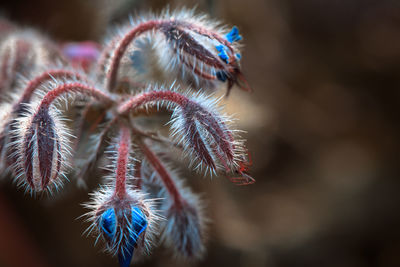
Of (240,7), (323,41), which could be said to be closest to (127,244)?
(240,7)

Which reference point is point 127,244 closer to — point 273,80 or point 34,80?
point 34,80

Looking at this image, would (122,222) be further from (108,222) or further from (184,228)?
(184,228)

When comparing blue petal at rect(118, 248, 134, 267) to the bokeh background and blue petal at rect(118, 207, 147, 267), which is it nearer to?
blue petal at rect(118, 207, 147, 267)

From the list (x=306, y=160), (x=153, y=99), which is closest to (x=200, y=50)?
(x=153, y=99)

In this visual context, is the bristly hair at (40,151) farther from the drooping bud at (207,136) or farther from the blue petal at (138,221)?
the drooping bud at (207,136)

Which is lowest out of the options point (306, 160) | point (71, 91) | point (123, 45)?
point (306, 160)

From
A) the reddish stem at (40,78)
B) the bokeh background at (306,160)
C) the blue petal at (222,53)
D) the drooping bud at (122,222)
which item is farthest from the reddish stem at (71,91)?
the bokeh background at (306,160)

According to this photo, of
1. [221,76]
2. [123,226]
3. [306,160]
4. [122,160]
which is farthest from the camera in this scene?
[306,160]
